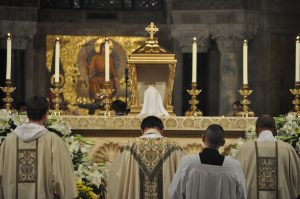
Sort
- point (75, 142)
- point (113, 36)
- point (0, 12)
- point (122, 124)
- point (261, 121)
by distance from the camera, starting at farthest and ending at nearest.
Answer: point (113, 36) → point (0, 12) → point (122, 124) → point (75, 142) → point (261, 121)

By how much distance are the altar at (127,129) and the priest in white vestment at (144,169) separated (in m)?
1.07

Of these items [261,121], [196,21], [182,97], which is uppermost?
[196,21]

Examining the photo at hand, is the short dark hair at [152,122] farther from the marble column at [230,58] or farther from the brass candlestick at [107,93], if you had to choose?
the marble column at [230,58]

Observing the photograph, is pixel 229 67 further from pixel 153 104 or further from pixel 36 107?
pixel 36 107

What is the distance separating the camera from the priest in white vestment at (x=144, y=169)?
399 inches

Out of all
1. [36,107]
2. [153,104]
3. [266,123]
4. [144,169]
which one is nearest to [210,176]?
[266,123]

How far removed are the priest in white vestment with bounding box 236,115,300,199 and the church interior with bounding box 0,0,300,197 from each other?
911 cm

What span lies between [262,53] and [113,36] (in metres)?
3.10

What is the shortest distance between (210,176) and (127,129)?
2940 millimetres

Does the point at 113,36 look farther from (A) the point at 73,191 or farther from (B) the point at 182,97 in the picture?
(A) the point at 73,191

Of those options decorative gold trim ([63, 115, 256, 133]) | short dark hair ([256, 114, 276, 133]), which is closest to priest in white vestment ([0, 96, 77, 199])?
short dark hair ([256, 114, 276, 133])

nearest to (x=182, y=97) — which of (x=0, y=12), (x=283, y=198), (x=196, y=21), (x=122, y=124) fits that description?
(x=196, y=21)

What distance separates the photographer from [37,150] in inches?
358

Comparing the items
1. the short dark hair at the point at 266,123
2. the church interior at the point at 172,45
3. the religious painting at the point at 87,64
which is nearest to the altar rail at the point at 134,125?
the short dark hair at the point at 266,123
